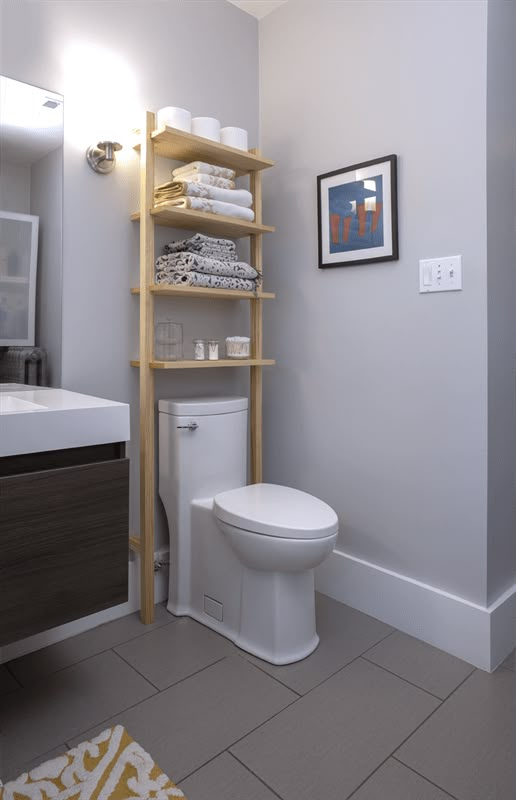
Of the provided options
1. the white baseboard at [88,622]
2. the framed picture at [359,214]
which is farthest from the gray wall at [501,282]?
A: the white baseboard at [88,622]

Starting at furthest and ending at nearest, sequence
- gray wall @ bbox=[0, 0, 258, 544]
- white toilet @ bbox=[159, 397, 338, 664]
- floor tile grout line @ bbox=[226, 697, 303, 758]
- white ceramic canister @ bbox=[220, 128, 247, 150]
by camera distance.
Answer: white ceramic canister @ bbox=[220, 128, 247, 150], gray wall @ bbox=[0, 0, 258, 544], white toilet @ bbox=[159, 397, 338, 664], floor tile grout line @ bbox=[226, 697, 303, 758]

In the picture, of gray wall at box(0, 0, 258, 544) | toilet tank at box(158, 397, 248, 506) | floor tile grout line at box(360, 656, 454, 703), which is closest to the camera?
floor tile grout line at box(360, 656, 454, 703)

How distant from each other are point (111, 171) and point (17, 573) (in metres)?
1.41

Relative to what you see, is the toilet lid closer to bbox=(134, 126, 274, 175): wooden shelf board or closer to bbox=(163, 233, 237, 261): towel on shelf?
bbox=(163, 233, 237, 261): towel on shelf

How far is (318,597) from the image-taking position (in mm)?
2180

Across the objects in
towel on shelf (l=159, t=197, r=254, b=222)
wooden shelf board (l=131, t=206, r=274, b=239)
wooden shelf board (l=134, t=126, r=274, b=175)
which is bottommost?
wooden shelf board (l=131, t=206, r=274, b=239)

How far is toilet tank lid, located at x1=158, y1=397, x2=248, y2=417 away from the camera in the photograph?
1.94 meters

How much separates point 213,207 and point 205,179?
0.37 ft

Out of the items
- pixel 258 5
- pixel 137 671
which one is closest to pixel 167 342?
pixel 137 671

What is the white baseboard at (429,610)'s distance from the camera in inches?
67.1

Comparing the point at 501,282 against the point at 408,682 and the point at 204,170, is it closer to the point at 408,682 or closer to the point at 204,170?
the point at 204,170

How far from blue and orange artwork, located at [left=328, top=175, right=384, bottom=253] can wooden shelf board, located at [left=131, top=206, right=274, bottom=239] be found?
0.87 ft

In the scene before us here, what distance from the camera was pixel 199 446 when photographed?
77.9 inches

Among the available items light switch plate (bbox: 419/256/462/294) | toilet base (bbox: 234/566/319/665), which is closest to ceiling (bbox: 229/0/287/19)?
light switch plate (bbox: 419/256/462/294)
